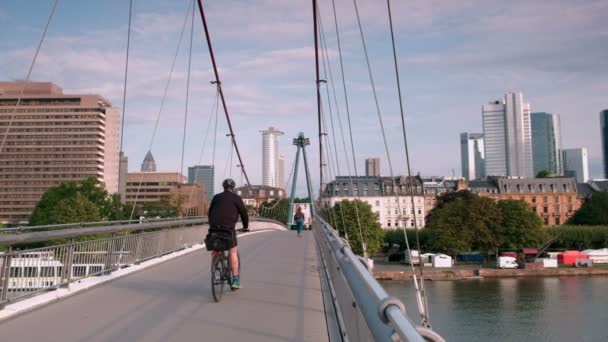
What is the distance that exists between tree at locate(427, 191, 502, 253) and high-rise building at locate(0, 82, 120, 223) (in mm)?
82500

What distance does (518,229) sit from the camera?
3061 inches

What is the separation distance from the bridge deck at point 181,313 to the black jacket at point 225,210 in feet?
3.15

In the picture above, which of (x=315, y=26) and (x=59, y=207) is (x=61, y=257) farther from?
(x=59, y=207)

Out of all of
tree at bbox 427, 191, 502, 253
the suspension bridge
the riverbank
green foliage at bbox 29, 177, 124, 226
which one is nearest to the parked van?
the riverbank

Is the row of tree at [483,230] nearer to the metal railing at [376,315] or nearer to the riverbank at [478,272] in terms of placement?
the riverbank at [478,272]

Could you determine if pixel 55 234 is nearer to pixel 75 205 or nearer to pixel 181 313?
pixel 181 313

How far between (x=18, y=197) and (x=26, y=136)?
46.2ft

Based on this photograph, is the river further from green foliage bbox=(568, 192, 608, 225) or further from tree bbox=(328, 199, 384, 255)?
green foliage bbox=(568, 192, 608, 225)

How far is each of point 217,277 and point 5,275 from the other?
2.45m

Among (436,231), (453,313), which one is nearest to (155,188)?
(436,231)

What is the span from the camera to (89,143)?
129250mm

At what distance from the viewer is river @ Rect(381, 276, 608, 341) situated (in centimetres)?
4347

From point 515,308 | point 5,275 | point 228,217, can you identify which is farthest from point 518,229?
point 5,275

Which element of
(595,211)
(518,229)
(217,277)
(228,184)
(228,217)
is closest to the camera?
(217,277)
